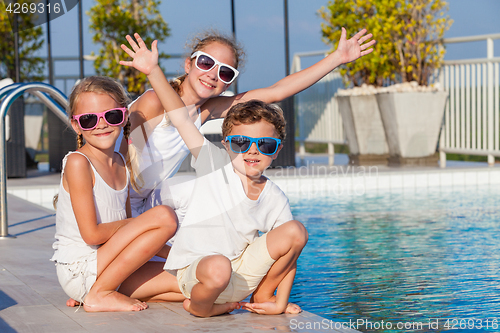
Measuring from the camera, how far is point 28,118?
11.0 meters

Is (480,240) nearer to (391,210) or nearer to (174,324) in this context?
(391,210)

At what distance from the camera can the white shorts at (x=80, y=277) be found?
2066mm

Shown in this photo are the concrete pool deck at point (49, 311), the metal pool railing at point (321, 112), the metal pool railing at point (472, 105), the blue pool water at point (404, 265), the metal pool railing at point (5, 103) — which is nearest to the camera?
the concrete pool deck at point (49, 311)

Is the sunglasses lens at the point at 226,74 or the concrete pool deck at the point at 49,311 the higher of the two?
the sunglasses lens at the point at 226,74

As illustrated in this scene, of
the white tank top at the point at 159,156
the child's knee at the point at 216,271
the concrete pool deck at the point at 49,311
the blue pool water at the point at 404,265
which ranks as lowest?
the blue pool water at the point at 404,265

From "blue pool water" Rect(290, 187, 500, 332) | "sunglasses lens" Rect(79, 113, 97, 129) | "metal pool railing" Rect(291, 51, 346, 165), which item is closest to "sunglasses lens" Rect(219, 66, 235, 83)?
"sunglasses lens" Rect(79, 113, 97, 129)

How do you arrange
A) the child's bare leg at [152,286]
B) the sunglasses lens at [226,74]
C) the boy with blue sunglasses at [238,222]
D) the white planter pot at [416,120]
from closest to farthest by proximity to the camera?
1. the boy with blue sunglasses at [238,222]
2. the child's bare leg at [152,286]
3. the sunglasses lens at [226,74]
4. the white planter pot at [416,120]

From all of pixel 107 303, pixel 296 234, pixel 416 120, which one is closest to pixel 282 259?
pixel 296 234

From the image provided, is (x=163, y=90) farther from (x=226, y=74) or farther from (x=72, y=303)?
(x=72, y=303)

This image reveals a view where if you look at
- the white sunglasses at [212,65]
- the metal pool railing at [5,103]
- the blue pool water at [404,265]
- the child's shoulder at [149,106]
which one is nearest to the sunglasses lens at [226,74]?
the white sunglasses at [212,65]

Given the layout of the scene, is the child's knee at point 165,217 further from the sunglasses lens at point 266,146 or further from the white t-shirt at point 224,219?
the sunglasses lens at point 266,146

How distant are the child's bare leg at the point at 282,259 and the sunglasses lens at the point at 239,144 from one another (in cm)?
31

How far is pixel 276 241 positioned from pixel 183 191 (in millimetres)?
524

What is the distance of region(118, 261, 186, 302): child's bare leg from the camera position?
2.17m
